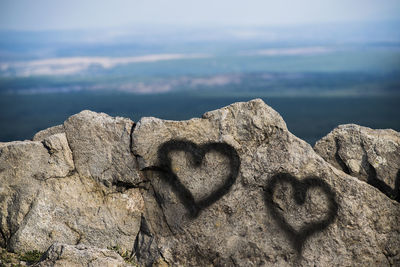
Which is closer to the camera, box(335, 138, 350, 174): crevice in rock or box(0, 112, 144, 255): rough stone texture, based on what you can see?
box(0, 112, 144, 255): rough stone texture

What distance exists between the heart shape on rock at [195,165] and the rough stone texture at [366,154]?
251 centimetres

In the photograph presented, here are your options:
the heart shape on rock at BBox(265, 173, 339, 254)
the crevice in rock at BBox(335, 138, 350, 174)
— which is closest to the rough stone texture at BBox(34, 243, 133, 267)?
the heart shape on rock at BBox(265, 173, 339, 254)

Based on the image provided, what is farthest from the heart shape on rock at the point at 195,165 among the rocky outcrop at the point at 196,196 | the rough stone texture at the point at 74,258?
the rough stone texture at the point at 74,258

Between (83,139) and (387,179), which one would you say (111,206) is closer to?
(83,139)

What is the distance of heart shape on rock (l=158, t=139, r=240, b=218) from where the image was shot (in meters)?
12.6

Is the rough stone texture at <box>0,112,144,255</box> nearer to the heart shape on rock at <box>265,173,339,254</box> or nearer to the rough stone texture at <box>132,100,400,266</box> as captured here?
the rough stone texture at <box>132,100,400,266</box>

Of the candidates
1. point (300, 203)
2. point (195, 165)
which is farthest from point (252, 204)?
point (195, 165)

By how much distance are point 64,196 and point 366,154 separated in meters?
7.70

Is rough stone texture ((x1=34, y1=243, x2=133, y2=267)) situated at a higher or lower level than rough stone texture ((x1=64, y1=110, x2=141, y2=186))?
lower

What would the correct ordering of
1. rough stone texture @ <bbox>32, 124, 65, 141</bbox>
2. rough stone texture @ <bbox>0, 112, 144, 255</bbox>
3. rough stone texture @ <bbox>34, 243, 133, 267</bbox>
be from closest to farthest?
rough stone texture @ <bbox>34, 243, 133, 267</bbox> → rough stone texture @ <bbox>0, 112, 144, 255</bbox> → rough stone texture @ <bbox>32, 124, 65, 141</bbox>

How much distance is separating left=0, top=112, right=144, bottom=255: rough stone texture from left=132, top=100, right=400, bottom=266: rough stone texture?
613 millimetres

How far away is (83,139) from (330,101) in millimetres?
86456

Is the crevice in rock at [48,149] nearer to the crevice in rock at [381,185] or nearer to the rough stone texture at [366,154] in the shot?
the rough stone texture at [366,154]

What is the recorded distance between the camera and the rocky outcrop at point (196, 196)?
1224cm
